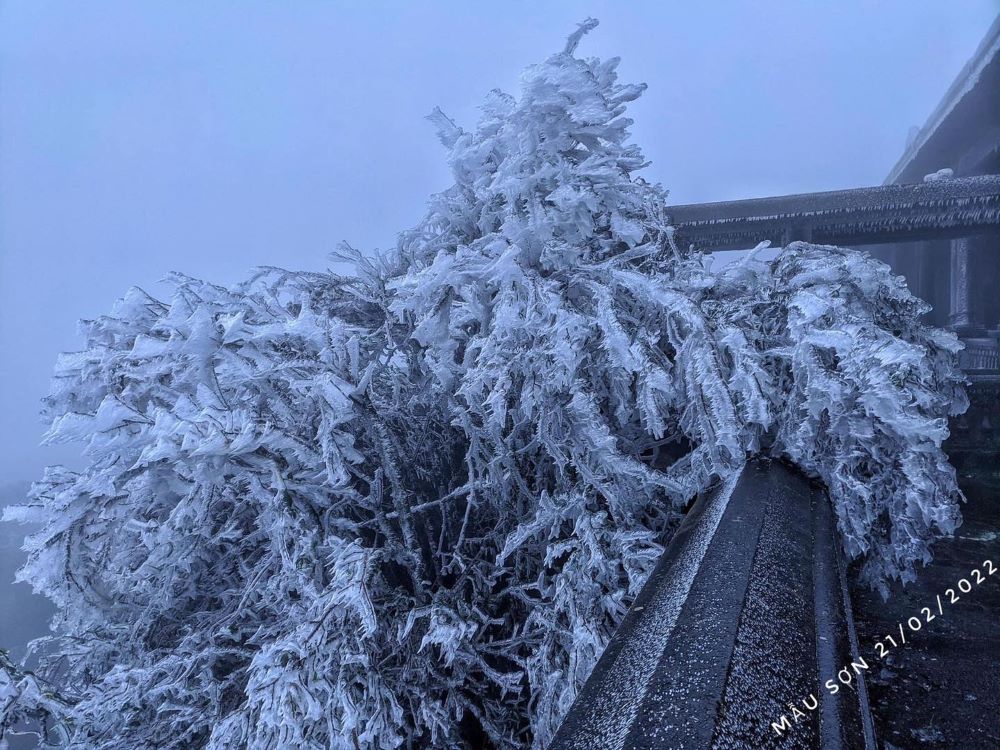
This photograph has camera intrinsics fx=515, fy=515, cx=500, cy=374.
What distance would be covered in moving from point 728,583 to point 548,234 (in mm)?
2202

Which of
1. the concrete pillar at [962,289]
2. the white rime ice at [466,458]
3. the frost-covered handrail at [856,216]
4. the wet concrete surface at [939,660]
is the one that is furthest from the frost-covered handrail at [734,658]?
the concrete pillar at [962,289]

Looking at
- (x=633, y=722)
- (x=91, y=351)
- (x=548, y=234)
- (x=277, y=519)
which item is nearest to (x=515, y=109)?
(x=548, y=234)

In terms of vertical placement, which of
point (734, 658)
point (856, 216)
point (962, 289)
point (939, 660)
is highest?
point (856, 216)

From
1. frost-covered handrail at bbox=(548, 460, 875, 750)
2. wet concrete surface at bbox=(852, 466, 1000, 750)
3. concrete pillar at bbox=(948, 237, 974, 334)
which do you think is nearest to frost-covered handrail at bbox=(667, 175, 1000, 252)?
concrete pillar at bbox=(948, 237, 974, 334)

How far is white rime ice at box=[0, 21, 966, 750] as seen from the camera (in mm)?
2340

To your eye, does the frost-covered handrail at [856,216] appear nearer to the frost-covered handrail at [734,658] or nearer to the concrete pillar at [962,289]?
the concrete pillar at [962,289]

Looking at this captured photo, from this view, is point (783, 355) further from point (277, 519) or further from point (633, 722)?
point (277, 519)

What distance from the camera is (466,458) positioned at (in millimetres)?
3088

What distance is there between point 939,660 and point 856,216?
30.0 feet

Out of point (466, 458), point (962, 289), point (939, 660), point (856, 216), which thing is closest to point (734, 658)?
point (939, 660)

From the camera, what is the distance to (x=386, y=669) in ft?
8.22

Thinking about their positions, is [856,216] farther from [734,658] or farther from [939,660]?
[734,658]

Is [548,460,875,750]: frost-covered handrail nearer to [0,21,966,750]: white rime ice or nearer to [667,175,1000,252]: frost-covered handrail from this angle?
[0,21,966,750]: white rime ice

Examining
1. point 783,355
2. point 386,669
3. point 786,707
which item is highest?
point 783,355
